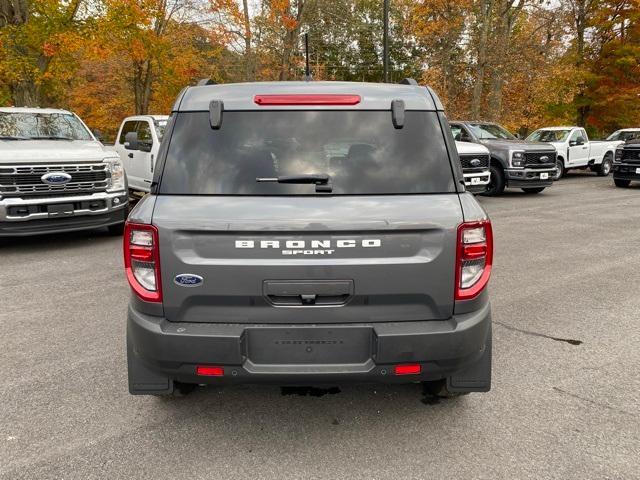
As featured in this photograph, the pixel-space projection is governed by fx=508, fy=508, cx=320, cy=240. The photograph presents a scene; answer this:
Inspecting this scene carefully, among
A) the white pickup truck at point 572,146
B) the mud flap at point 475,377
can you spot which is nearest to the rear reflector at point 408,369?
the mud flap at point 475,377

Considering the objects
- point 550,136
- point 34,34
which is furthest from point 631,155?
point 34,34

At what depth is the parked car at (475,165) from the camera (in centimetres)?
1363

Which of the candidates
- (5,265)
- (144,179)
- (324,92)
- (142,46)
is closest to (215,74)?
(142,46)

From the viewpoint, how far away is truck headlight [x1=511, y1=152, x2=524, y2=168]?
14.4m

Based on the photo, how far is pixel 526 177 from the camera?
1452 centimetres

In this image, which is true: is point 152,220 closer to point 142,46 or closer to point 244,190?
point 244,190

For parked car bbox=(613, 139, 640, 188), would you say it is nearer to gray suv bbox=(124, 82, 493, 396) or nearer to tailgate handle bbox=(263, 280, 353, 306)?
gray suv bbox=(124, 82, 493, 396)

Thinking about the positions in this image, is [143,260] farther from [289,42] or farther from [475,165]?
[289,42]

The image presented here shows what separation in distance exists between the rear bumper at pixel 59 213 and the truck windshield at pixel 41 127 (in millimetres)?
1518

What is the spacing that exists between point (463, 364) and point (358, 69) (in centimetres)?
4977

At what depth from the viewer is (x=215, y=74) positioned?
2528cm

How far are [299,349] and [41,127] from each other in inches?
320

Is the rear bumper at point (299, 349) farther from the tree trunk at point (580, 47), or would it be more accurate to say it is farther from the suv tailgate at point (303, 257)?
the tree trunk at point (580, 47)

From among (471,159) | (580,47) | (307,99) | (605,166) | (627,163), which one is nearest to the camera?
(307,99)
